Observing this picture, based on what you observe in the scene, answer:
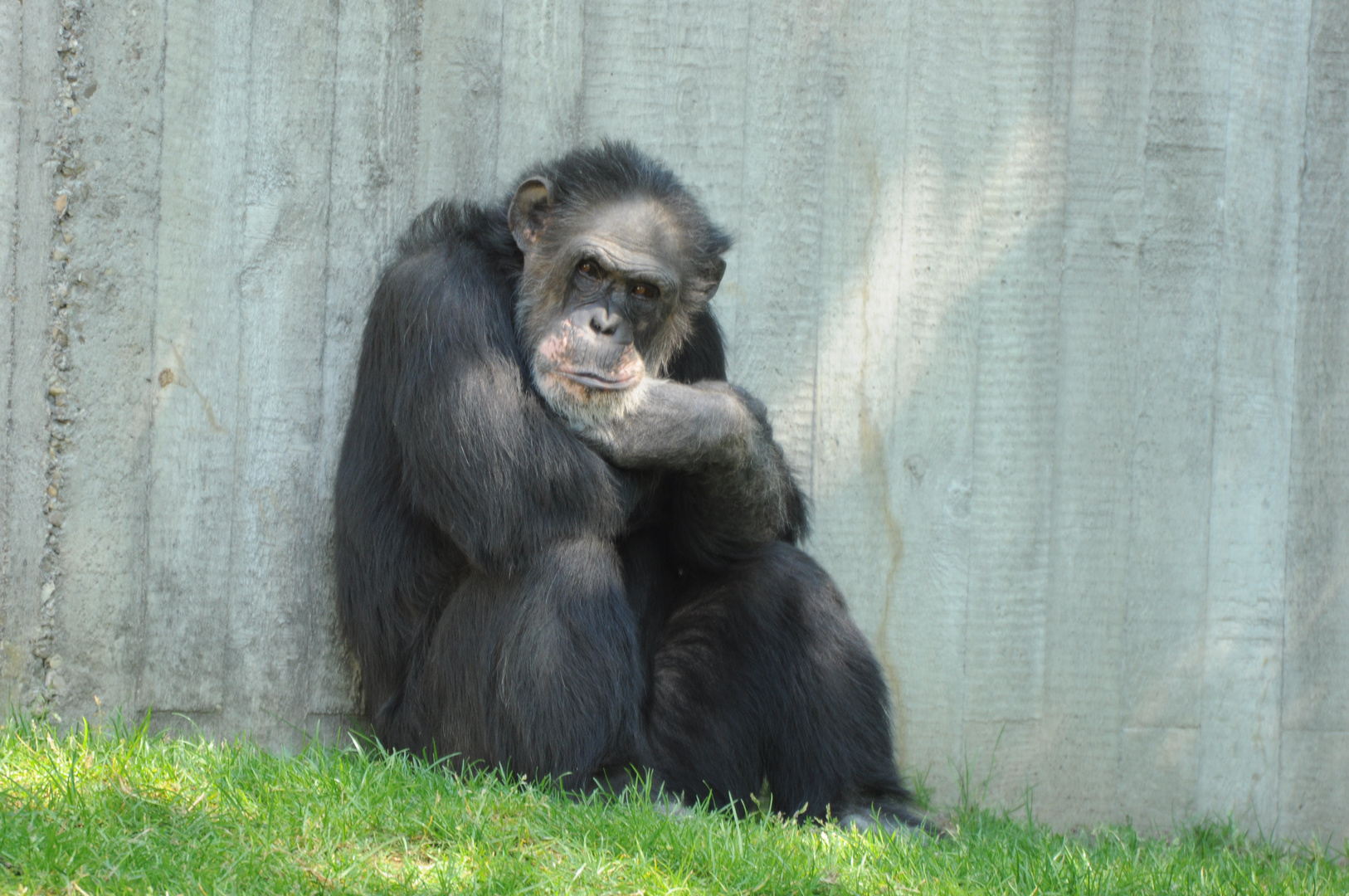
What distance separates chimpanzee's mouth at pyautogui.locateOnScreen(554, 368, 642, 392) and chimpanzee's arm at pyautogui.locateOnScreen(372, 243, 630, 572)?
129mm

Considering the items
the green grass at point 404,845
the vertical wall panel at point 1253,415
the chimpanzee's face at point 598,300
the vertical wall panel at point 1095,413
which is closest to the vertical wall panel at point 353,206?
the chimpanzee's face at point 598,300

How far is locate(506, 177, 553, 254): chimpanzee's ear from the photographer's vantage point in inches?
170

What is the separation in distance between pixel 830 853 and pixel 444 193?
8.81ft

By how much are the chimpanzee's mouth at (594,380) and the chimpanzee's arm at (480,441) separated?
0.13 m

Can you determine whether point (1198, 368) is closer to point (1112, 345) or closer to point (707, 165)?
point (1112, 345)

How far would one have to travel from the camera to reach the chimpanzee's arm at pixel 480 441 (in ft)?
12.9

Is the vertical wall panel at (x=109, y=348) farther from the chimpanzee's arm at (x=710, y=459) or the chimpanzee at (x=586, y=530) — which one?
the chimpanzee's arm at (x=710, y=459)

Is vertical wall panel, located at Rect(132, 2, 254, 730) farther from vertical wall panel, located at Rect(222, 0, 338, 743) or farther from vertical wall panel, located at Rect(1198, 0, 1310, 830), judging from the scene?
vertical wall panel, located at Rect(1198, 0, 1310, 830)

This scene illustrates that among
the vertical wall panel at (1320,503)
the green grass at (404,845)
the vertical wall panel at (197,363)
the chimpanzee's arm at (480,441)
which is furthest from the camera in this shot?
the vertical wall panel at (1320,503)

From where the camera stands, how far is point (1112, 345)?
5152mm

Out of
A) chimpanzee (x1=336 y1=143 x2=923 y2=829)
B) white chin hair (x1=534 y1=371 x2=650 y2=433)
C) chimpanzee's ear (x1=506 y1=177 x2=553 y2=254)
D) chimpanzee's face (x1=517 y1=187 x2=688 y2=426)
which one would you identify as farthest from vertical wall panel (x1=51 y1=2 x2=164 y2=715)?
white chin hair (x1=534 y1=371 x2=650 y2=433)

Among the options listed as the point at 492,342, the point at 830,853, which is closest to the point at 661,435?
the point at 492,342

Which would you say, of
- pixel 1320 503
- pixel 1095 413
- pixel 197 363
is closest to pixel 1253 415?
pixel 1320 503

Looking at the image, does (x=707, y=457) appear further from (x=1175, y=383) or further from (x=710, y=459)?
(x=1175, y=383)
